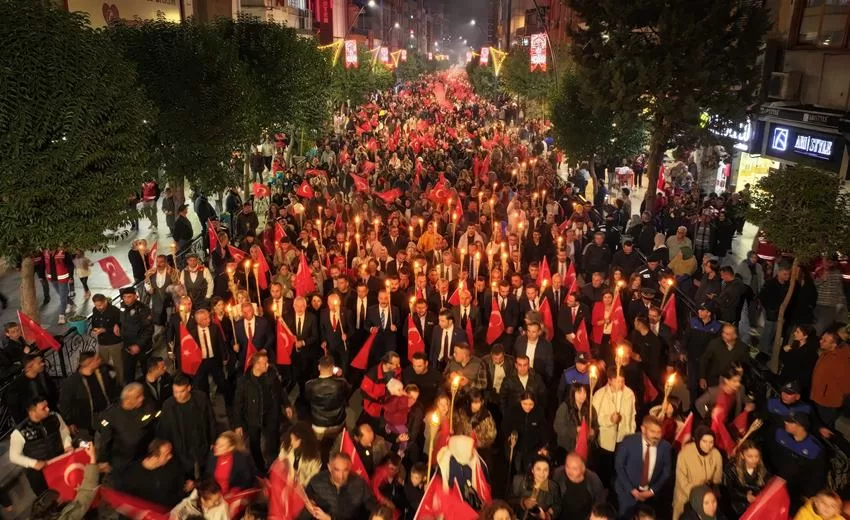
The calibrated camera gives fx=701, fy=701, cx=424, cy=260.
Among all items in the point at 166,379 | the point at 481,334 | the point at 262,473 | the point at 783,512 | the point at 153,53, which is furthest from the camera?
the point at 153,53

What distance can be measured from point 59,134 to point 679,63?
15.1 metres

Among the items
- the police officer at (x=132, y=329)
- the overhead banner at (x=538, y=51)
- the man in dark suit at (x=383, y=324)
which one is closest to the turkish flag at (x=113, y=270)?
the police officer at (x=132, y=329)

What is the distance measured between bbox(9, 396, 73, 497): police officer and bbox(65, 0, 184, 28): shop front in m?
12.3

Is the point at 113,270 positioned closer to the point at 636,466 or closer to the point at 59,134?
the point at 59,134

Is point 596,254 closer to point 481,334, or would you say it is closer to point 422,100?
point 481,334

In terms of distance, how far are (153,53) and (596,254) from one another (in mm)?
9964

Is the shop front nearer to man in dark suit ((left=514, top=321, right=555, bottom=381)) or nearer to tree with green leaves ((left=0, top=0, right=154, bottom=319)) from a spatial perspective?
tree with green leaves ((left=0, top=0, right=154, bottom=319))

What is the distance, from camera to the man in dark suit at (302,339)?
30.1ft

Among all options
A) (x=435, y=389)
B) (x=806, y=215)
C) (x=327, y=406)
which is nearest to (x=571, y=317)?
(x=435, y=389)

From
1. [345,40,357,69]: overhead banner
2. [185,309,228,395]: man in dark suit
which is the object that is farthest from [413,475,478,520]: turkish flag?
[345,40,357,69]: overhead banner

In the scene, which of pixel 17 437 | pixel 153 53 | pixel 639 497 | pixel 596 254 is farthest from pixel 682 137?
pixel 17 437

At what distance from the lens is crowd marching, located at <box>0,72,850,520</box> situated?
19.2 ft

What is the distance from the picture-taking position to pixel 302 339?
9.27 m

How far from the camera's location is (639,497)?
6.13 m
